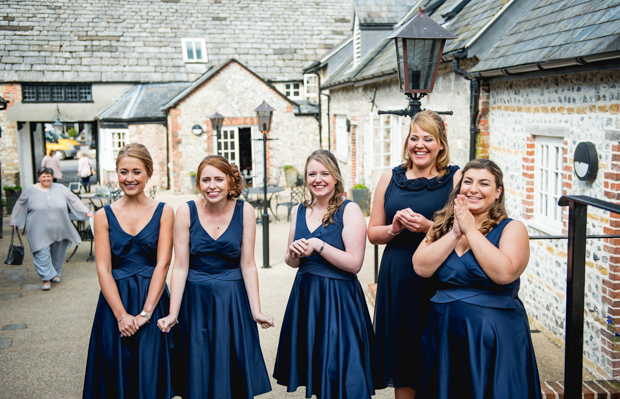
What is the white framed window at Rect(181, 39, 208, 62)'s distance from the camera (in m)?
23.7

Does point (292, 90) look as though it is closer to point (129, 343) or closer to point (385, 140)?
point (385, 140)

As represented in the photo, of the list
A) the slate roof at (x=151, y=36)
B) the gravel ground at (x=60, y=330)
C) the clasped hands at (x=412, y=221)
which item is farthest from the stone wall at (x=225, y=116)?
the clasped hands at (x=412, y=221)

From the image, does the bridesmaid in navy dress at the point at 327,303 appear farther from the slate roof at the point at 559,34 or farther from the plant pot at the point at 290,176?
the plant pot at the point at 290,176

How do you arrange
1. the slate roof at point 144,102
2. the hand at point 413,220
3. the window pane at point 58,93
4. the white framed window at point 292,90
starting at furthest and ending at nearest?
the white framed window at point 292,90 < the window pane at point 58,93 < the slate roof at point 144,102 < the hand at point 413,220

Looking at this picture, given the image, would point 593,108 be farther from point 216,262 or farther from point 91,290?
point 91,290

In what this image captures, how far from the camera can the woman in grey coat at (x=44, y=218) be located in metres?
8.15

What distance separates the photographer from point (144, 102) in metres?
21.8

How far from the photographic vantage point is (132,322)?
11.9ft

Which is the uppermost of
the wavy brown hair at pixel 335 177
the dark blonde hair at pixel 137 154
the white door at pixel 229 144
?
the white door at pixel 229 144

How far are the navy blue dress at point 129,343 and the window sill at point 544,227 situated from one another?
4.39 m

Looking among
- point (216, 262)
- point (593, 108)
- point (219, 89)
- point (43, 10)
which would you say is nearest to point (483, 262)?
Answer: point (216, 262)

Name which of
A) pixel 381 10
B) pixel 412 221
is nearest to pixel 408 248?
pixel 412 221

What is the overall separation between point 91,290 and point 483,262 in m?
6.95

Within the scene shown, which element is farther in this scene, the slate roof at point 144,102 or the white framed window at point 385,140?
the slate roof at point 144,102
